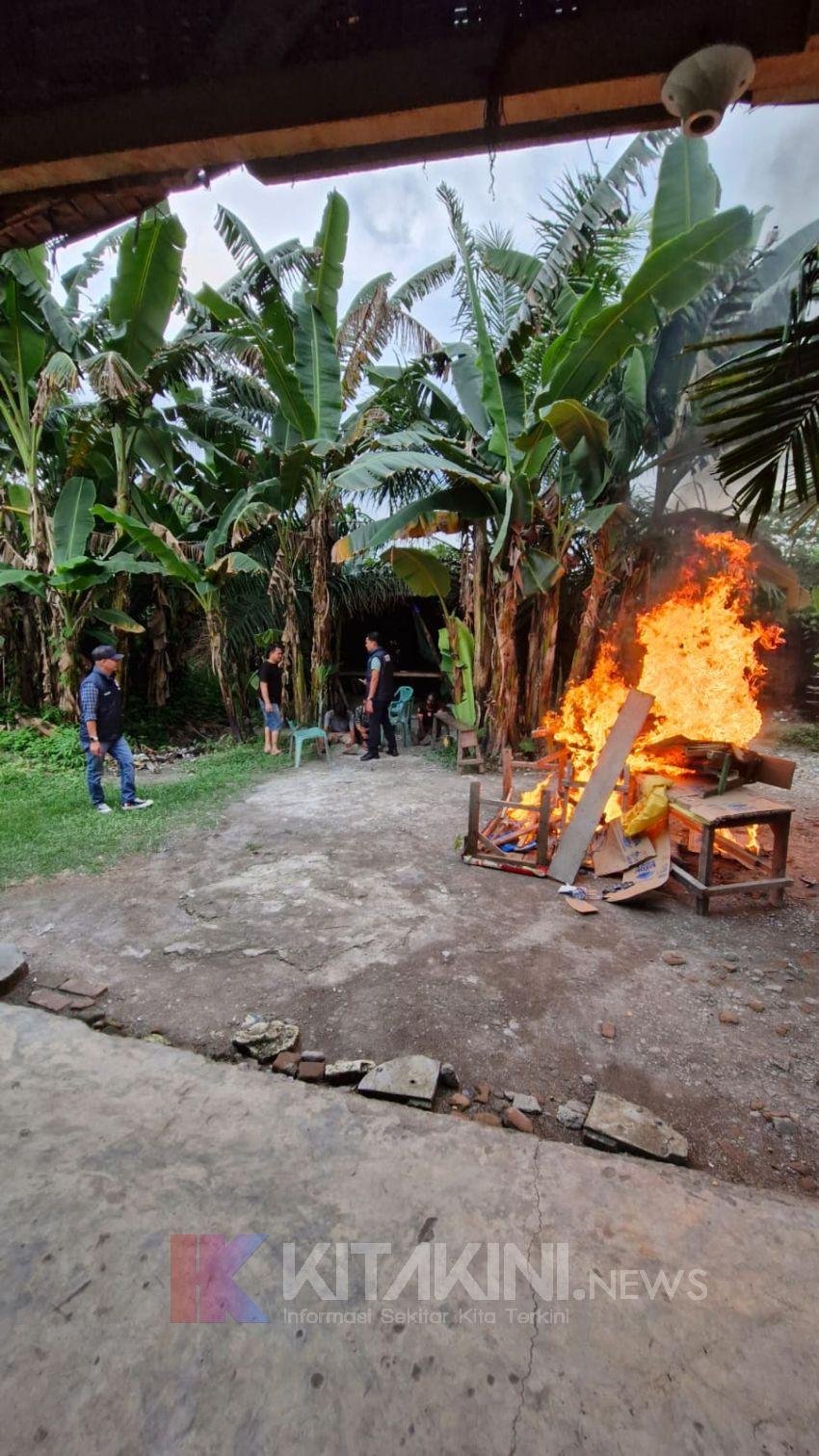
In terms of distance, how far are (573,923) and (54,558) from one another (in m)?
8.53

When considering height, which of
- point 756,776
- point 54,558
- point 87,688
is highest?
point 54,558

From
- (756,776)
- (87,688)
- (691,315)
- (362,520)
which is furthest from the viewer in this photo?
(362,520)

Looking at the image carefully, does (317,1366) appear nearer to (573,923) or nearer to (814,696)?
(573,923)

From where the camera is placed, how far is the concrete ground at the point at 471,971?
9.04 ft

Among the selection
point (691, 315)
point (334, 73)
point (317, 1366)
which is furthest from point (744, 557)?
point (317, 1366)

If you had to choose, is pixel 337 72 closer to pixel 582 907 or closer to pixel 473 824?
pixel 582 907

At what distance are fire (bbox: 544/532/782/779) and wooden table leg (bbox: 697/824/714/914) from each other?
1.02 metres

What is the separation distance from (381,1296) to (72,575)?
353 inches

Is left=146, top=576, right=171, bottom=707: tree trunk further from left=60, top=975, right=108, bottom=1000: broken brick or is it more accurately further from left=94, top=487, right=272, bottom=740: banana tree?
left=60, top=975, right=108, bottom=1000: broken brick

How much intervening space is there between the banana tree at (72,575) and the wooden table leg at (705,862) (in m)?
7.74

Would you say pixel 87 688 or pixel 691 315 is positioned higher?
pixel 691 315

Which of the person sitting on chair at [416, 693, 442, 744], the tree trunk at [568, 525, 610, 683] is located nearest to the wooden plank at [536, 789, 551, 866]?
the tree trunk at [568, 525, 610, 683]

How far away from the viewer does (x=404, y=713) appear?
10.9 m

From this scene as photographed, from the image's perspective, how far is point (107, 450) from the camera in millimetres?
9359
